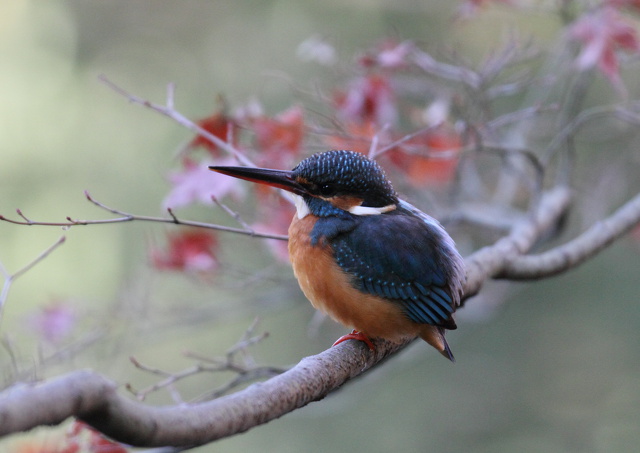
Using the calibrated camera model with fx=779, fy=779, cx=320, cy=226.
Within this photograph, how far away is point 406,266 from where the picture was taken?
194 centimetres

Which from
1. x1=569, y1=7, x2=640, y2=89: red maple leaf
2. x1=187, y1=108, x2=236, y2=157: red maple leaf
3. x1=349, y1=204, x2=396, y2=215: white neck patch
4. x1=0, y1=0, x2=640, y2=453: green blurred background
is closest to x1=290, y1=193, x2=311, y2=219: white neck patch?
x1=349, y1=204, x2=396, y2=215: white neck patch

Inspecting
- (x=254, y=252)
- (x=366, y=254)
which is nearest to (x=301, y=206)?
(x=366, y=254)

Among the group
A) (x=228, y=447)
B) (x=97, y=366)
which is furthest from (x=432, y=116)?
(x=228, y=447)

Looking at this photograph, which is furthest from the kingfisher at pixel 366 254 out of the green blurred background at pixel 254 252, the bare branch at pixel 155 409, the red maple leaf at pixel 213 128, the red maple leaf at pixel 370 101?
the green blurred background at pixel 254 252

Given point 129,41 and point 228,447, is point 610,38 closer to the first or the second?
point 228,447

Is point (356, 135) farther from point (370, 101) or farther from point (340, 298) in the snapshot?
point (340, 298)

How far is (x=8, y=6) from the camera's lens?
20.2 ft

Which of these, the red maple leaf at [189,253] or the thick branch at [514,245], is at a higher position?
the red maple leaf at [189,253]

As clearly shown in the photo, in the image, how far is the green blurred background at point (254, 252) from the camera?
480 cm

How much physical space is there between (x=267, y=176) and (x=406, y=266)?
0.43 meters

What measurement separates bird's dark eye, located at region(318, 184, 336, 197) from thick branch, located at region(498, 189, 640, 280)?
0.51 metres

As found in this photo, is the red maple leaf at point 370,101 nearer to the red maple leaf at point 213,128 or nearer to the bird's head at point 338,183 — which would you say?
the red maple leaf at point 213,128

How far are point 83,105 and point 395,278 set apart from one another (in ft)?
15.0

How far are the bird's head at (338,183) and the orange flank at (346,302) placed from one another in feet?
0.26
